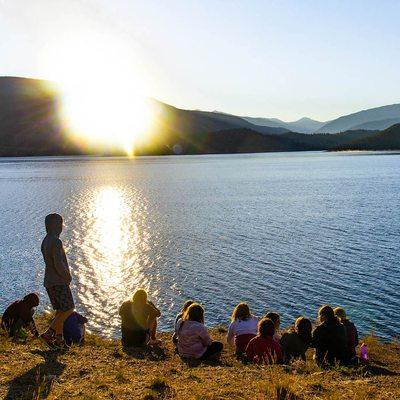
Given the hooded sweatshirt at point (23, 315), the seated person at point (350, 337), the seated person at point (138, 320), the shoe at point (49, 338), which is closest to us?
the shoe at point (49, 338)

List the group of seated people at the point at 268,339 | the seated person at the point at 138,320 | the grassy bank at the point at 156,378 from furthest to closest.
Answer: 1. the seated person at the point at 138,320
2. the group of seated people at the point at 268,339
3. the grassy bank at the point at 156,378

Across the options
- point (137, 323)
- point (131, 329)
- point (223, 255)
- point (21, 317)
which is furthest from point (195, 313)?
point (223, 255)

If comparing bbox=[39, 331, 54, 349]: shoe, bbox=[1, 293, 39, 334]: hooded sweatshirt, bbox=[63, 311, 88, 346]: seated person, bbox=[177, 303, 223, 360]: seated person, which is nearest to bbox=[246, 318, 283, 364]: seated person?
bbox=[177, 303, 223, 360]: seated person

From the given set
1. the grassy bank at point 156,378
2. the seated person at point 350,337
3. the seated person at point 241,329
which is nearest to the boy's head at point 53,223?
the grassy bank at point 156,378

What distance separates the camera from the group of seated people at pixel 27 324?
13391 mm

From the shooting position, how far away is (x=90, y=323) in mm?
21438

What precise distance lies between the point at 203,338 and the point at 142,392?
3.53 m

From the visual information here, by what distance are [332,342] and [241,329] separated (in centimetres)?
235

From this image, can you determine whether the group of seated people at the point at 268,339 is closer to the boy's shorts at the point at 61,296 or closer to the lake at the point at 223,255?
the boy's shorts at the point at 61,296

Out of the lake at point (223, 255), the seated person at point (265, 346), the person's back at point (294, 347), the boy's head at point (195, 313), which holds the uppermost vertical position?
the boy's head at point (195, 313)

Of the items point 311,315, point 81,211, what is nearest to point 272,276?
point 311,315

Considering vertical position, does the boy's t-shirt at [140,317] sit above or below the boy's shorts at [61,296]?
below

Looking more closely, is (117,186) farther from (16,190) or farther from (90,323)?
(90,323)

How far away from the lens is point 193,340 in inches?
490
